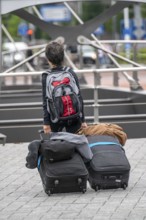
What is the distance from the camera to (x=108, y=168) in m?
9.91

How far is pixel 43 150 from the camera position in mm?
9805

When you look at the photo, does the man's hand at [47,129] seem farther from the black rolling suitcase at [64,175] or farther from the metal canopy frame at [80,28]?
the metal canopy frame at [80,28]

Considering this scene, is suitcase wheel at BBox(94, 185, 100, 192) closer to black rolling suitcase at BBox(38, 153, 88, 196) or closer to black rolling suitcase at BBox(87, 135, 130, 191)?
black rolling suitcase at BBox(87, 135, 130, 191)

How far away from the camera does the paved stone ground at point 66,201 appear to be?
28.3 ft

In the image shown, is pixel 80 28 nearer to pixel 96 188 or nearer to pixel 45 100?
pixel 45 100

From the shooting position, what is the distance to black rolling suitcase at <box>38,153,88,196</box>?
9.74 m

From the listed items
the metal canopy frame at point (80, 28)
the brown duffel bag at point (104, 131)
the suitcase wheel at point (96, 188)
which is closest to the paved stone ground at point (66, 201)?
the suitcase wheel at point (96, 188)

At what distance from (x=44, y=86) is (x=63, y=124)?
1.45 feet

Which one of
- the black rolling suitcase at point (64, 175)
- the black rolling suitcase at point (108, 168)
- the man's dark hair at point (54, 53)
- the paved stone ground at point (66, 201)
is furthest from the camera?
the man's dark hair at point (54, 53)

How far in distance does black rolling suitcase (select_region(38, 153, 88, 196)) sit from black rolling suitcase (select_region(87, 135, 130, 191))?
0.17 metres

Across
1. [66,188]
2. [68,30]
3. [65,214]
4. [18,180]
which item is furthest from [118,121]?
[65,214]

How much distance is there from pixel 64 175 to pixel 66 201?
1.11ft

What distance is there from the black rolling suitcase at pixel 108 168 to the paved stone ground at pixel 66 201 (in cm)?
9

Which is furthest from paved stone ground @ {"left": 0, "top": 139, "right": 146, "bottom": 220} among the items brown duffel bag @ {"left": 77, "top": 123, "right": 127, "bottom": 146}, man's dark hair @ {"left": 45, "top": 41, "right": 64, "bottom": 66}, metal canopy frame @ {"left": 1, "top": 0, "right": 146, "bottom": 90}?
metal canopy frame @ {"left": 1, "top": 0, "right": 146, "bottom": 90}
